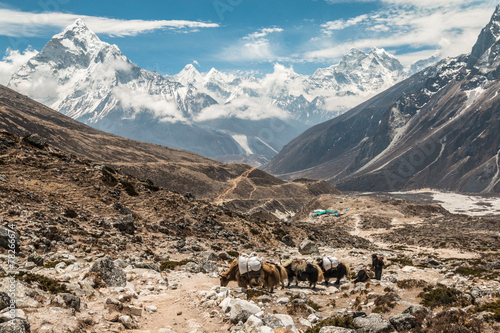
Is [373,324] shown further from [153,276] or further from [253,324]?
[153,276]

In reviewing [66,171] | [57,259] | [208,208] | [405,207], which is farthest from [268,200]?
[57,259]

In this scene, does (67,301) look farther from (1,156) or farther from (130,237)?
(1,156)

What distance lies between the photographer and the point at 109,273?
1462 centimetres

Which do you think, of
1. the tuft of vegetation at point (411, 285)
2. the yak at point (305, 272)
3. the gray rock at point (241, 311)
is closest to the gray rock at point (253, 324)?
the gray rock at point (241, 311)

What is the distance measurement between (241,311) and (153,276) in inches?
282

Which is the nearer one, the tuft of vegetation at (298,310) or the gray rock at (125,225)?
the tuft of vegetation at (298,310)

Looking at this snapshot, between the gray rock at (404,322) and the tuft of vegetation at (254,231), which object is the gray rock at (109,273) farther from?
the tuft of vegetation at (254,231)

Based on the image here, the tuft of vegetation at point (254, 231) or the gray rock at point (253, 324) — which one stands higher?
the gray rock at point (253, 324)

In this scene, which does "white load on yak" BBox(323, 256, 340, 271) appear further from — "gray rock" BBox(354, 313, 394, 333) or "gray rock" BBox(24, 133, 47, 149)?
"gray rock" BBox(24, 133, 47, 149)

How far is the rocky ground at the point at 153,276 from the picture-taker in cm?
1042

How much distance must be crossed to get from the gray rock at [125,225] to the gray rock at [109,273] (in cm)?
1095

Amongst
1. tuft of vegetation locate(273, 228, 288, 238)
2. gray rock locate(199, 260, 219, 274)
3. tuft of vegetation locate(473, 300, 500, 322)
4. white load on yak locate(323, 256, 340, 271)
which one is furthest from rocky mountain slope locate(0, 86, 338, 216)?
tuft of vegetation locate(473, 300, 500, 322)

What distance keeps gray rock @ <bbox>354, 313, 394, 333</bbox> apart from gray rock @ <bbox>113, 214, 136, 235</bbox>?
→ 19334mm

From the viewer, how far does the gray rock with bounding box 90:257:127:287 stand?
14414 mm
